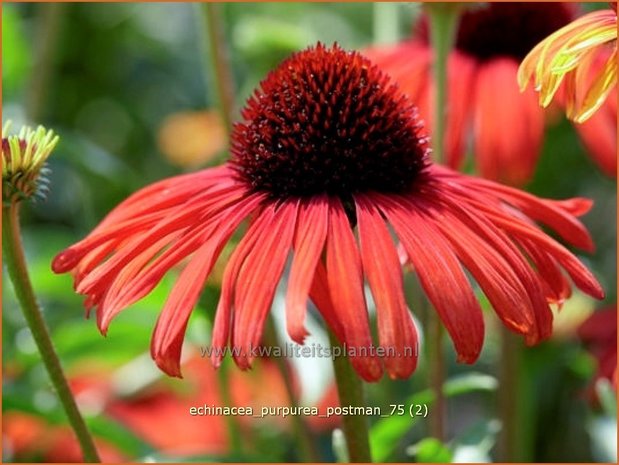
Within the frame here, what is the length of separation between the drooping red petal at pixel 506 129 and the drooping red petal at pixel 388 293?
0.34 m

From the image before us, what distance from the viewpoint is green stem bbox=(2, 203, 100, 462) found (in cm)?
67

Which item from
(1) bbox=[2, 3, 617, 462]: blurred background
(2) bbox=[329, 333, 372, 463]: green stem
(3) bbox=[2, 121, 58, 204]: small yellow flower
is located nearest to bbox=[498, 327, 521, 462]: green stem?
(1) bbox=[2, 3, 617, 462]: blurred background

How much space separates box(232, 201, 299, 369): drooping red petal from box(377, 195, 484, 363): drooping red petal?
0.20ft

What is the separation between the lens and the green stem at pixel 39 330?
Answer: 0.67 m

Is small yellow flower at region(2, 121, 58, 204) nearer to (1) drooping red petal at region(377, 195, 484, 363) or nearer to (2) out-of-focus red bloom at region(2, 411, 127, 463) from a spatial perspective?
(1) drooping red petal at region(377, 195, 484, 363)

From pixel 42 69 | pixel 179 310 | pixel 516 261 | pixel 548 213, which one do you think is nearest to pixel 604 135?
pixel 548 213

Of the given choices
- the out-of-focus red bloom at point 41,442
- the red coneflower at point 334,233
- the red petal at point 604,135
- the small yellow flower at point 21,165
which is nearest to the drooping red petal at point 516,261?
the red coneflower at point 334,233

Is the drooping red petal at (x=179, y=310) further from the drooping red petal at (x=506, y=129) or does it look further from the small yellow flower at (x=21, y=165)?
the drooping red petal at (x=506, y=129)

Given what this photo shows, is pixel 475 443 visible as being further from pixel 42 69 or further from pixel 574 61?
pixel 42 69

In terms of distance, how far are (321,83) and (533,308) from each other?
21 centimetres

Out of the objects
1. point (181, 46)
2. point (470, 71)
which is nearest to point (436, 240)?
point (470, 71)

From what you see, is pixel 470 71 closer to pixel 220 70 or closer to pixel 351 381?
pixel 220 70

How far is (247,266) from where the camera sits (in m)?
0.64

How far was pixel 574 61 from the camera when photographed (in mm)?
658
